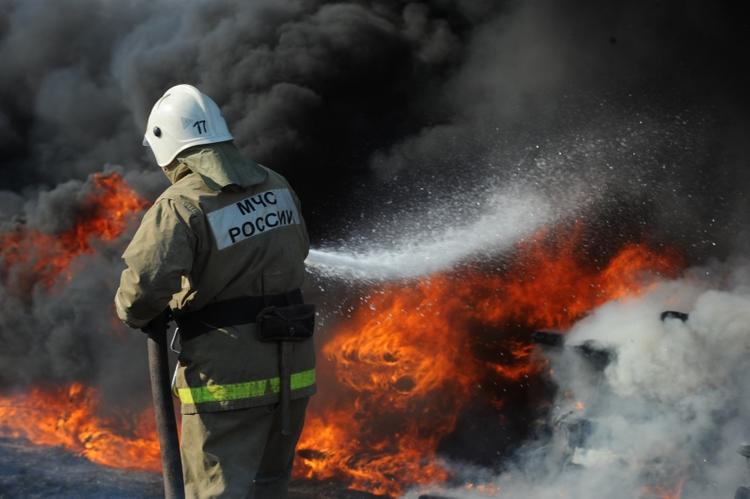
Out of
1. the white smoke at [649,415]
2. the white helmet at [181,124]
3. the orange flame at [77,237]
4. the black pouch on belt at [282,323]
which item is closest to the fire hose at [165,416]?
the black pouch on belt at [282,323]

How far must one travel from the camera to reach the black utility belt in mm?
3125

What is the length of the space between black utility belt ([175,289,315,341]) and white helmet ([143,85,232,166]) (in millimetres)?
618

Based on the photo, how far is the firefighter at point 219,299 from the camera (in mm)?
3020

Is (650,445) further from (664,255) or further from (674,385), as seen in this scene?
(664,255)

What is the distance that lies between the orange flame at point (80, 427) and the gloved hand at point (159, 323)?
3.69 meters

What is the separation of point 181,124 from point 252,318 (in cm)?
79

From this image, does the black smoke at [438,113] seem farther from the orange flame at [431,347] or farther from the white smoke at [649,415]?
the white smoke at [649,415]

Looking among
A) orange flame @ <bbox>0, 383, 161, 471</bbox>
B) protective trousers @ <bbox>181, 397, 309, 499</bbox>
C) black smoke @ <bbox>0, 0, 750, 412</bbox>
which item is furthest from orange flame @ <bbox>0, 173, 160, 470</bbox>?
protective trousers @ <bbox>181, 397, 309, 499</bbox>

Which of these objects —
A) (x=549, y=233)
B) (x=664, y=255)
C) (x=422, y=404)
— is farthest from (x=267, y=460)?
(x=664, y=255)

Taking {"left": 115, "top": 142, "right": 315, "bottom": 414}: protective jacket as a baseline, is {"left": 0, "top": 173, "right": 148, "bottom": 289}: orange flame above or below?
above

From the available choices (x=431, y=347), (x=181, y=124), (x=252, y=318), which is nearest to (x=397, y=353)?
(x=431, y=347)

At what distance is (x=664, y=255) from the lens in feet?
24.5

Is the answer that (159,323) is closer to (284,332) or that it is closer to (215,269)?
(215,269)

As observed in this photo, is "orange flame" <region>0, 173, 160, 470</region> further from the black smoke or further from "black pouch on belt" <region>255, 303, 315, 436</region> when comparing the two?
"black pouch on belt" <region>255, 303, 315, 436</region>
